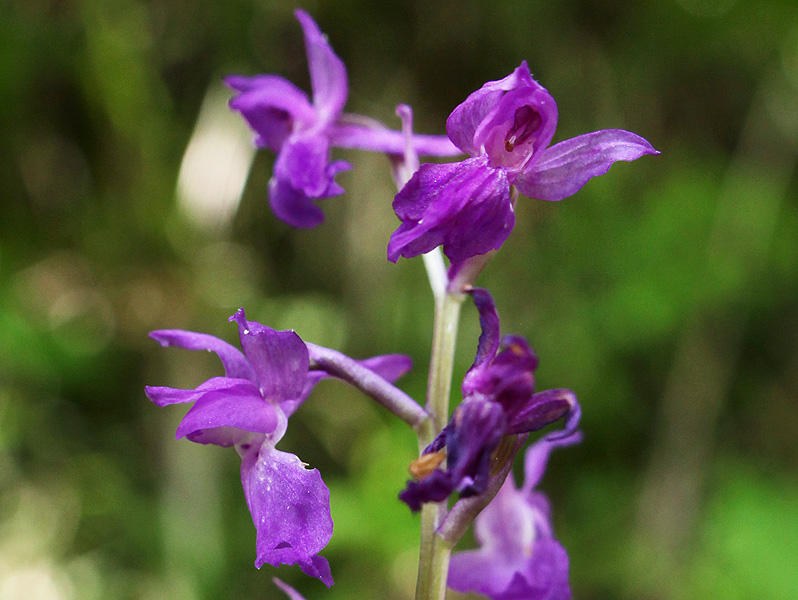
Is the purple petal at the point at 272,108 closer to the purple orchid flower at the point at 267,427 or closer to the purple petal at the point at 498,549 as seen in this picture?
the purple orchid flower at the point at 267,427

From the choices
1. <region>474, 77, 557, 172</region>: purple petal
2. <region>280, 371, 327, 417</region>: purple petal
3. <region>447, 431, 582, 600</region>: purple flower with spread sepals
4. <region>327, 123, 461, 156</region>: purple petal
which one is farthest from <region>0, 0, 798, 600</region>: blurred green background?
<region>474, 77, 557, 172</region>: purple petal

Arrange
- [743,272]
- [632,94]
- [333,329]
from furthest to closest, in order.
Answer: [632,94] < [333,329] < [743,272]

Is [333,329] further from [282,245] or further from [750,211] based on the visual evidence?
[750,211]

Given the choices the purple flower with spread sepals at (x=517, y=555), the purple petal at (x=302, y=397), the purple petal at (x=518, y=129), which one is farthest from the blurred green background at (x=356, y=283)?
the purple petal at (x=518, y=129)

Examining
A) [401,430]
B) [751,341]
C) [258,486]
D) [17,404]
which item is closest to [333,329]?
[401,430]

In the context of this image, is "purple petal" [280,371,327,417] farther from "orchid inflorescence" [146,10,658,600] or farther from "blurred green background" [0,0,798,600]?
"blurred green background" [0,0,798,600]

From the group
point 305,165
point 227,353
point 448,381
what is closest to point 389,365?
point 448,381

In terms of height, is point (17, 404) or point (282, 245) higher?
point (282, 245)
